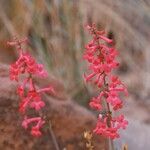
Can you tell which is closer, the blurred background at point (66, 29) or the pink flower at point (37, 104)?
the pink flower at point (37, 104)

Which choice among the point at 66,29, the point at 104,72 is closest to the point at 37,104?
the point at 104,72

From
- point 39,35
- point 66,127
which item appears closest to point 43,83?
point 66,127

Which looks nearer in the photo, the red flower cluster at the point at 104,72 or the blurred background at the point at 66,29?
the red flower cluster at the point at 104,72

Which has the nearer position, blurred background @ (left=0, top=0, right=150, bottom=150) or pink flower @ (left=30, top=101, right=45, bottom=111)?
pink flower @ (left=30, top=101, right=45, bottom=111)

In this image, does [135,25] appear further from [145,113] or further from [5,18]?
[5,18]

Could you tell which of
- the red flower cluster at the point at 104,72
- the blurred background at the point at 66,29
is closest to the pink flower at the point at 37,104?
the red flower cluster at the point at 104,72

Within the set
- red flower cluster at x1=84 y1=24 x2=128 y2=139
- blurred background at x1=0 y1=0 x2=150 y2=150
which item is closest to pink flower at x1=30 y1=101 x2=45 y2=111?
red flower cluster at x1=84 y1=24 x2=128 y2=139

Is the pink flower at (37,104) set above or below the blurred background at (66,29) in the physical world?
below

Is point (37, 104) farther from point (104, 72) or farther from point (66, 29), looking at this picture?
point (66, 29)

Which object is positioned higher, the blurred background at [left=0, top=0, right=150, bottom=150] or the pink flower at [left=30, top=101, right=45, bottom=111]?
the blurred background at [left=0, top=0, right=150, bottom=150]

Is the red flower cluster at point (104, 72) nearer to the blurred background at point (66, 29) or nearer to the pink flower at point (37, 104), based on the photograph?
the pink flower at point (37, 104)

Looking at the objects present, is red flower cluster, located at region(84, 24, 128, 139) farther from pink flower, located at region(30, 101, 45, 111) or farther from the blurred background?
the blurred background
